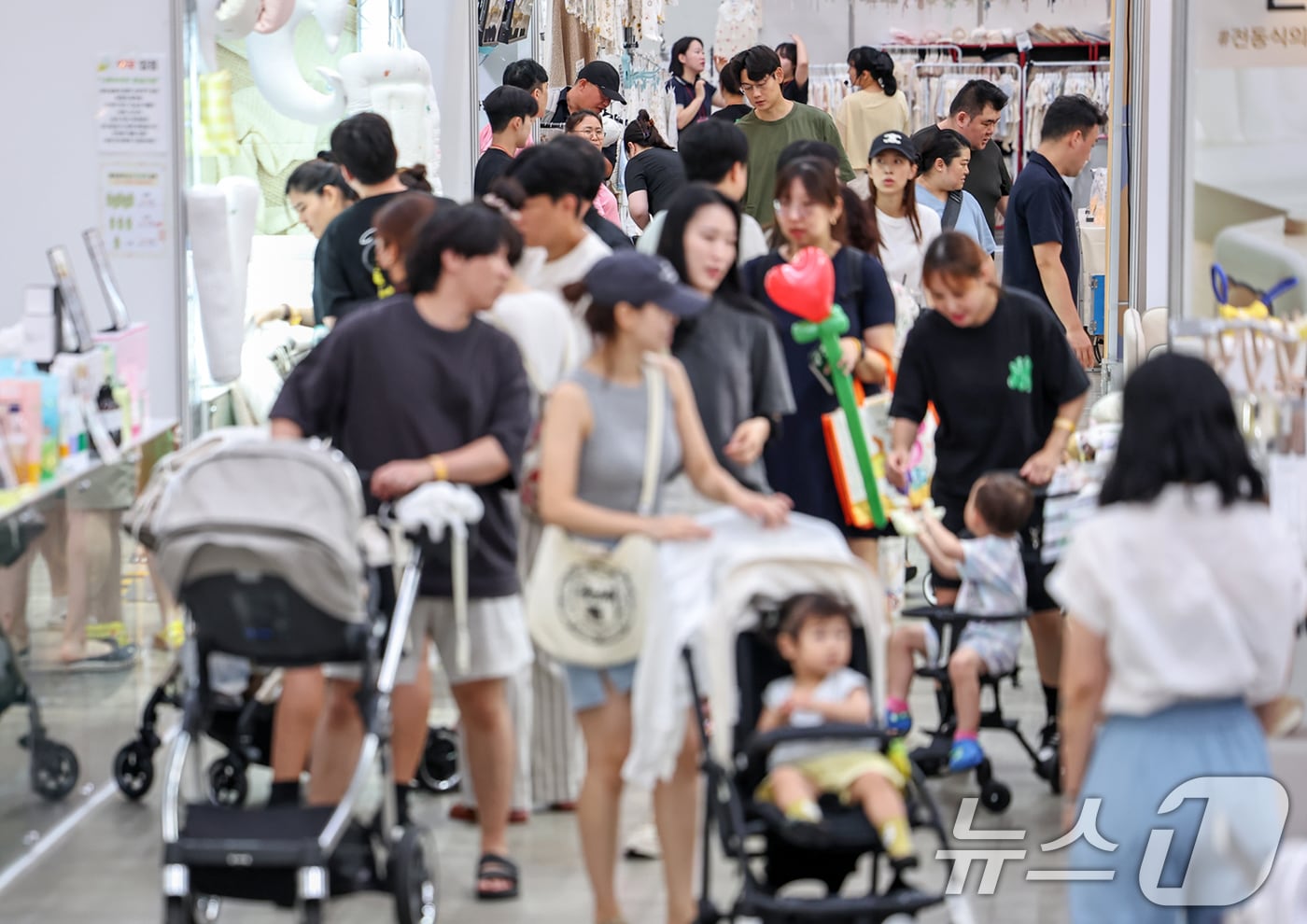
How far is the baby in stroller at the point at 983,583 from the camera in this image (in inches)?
202

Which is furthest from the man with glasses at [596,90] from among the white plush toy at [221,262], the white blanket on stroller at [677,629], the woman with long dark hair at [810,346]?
the white blanket on stroller at [677,629]

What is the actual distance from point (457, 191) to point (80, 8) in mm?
3343

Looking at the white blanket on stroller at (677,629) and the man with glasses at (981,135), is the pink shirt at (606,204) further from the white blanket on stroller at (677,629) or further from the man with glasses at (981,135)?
the white blanket on stroller at (677,629)

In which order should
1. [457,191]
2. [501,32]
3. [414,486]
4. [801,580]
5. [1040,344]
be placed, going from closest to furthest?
[801,580] → [414,486] → [1040,344] → [457,191] → [501,32]

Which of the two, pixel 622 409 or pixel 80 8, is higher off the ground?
pixel 80 8

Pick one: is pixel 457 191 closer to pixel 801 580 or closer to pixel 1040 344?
pixel 1040 344

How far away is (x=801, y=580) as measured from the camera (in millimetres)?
3826

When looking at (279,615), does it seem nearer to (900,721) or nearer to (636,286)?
(636,286)

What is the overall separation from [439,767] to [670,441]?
5.76 feet

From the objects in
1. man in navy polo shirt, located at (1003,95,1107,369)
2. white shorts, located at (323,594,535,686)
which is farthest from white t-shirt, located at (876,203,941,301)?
white shorts, located at (323,594,535,686)

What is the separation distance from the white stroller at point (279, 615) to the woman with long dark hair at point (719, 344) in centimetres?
69

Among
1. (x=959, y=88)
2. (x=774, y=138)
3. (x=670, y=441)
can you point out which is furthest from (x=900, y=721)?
(x=959, y=88)

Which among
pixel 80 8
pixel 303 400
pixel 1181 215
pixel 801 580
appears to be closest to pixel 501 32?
pixel 80 8

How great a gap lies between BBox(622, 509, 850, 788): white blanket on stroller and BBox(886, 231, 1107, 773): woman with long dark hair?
1.53 m
